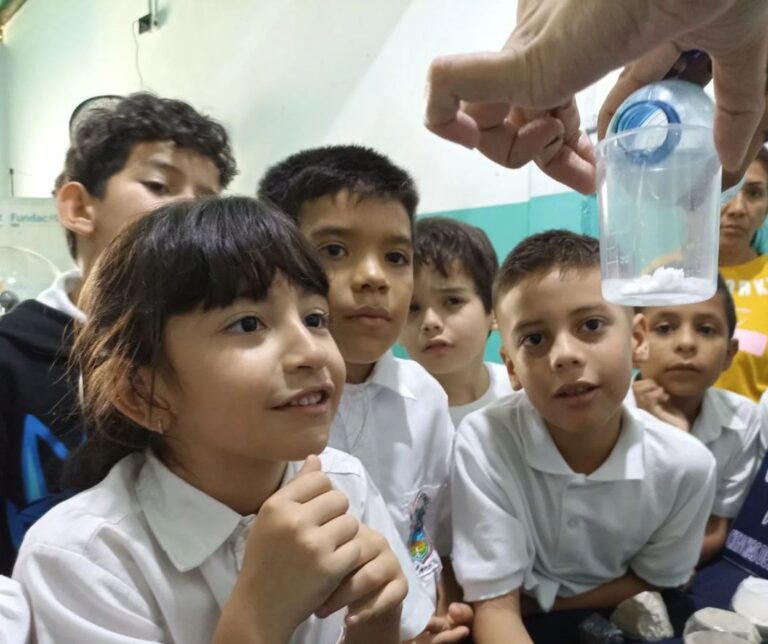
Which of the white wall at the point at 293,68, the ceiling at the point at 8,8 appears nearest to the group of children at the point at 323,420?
the white wall at the point at 293,68

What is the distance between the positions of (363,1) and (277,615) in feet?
6.73

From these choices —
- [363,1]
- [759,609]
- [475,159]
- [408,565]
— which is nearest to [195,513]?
[408,565]

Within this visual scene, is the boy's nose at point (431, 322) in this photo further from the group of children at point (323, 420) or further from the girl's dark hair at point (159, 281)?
the girl's dark hair at point (159, 281)

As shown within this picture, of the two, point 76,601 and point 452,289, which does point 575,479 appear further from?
point 76,601

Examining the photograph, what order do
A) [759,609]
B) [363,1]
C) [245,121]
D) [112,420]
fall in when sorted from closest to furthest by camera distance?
[112,420]
[759,609]
[363,1]
[245,121]

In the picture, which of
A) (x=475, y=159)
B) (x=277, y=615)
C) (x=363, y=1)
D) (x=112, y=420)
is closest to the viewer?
(x=277, y=615)

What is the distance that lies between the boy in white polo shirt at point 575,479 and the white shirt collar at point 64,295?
24.2 inches

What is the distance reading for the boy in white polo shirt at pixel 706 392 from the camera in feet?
3.87

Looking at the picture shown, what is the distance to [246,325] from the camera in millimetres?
626

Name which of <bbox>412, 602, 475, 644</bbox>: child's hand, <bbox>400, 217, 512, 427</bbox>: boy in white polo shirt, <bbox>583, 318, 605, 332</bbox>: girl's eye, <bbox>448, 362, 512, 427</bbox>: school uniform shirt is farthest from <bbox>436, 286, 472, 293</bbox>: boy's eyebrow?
<bbox>412, 602, 475, 644</bbox>: child's hand

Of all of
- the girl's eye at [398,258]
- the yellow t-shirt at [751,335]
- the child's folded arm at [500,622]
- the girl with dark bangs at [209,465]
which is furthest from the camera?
the yellow t-shirt at [751,335]

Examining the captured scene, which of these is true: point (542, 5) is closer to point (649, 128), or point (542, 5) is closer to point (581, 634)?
point (649, 128)

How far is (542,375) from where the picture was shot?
928 mm

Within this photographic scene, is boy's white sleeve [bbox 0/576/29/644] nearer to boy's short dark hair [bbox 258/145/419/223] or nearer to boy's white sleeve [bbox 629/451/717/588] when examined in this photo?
boy's short dark hair [bbox 258/145/419/223]
